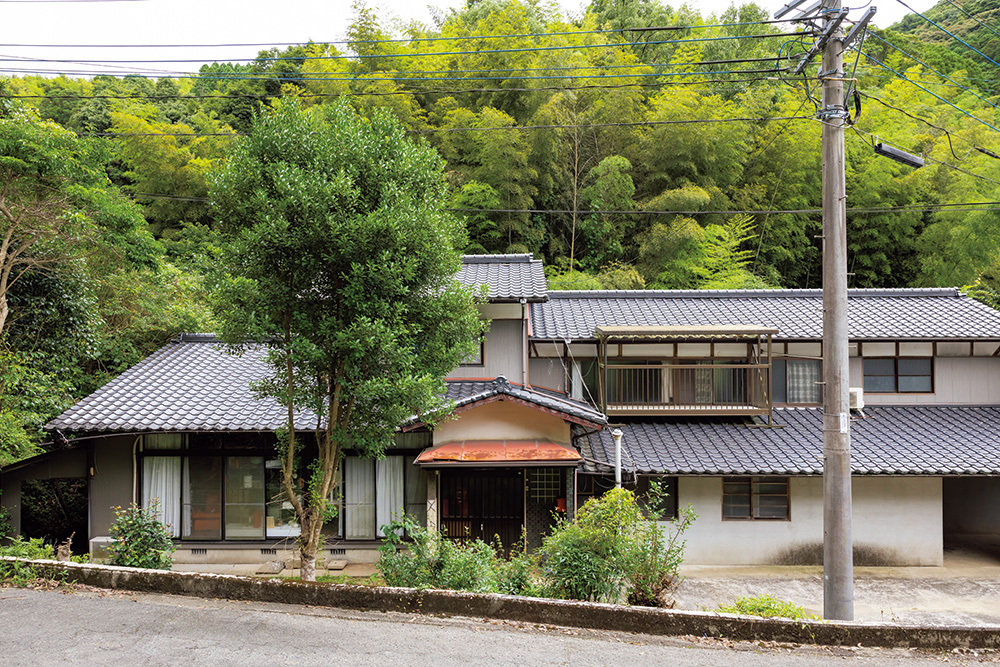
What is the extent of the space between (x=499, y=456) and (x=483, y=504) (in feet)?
5.55

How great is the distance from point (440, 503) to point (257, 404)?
3779 millimetres

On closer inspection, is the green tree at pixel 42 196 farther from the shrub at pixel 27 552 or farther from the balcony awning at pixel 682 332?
the balcony awning at pixel 682 332

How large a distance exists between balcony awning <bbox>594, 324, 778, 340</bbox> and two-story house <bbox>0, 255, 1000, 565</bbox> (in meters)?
0.04

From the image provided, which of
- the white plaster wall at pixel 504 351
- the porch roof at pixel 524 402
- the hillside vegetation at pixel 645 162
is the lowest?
the porch roof at pixel 524 402

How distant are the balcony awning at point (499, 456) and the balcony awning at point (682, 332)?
308 cm

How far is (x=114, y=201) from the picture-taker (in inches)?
502

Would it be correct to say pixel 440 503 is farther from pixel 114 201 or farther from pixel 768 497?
pixel 114 201

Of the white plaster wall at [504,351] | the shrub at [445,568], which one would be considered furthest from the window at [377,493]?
the shrub at [445,568]

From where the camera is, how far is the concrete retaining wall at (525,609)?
5340mm

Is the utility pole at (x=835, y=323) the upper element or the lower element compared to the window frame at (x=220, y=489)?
upper

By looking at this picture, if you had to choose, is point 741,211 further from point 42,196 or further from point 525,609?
point 42,196

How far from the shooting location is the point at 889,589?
9.86 meters

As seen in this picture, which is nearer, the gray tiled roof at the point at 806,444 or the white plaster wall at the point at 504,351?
the gray tiled roof at the point at 806,444

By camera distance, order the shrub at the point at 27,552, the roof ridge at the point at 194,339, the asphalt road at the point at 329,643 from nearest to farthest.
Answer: the asphalt road at the point at 329,643
the shrub at the point at 27,552
the roof ridge at the point at 194,339
